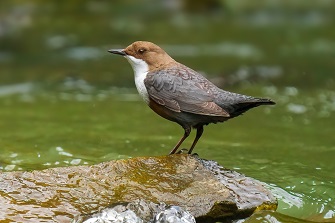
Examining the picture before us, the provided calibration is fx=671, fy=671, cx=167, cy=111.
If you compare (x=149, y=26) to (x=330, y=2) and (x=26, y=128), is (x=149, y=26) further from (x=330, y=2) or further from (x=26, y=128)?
(x=26, y=128)

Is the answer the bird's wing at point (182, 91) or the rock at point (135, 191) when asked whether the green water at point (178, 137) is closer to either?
the rock at point (135, 191)

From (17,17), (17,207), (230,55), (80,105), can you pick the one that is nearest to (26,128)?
(80,105)

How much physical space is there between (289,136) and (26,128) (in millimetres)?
3064

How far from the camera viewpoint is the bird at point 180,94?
16.4 ft

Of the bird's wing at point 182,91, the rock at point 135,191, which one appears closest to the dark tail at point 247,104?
the bird's wing at point 182,91

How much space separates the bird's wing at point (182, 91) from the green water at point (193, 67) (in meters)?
0.91

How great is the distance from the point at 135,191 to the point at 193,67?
9.54m

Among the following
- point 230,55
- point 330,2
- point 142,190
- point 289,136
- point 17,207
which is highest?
point 330,2

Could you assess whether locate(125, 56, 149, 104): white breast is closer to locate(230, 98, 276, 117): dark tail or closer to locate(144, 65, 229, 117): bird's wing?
locate(144, 65, 229, 117): bird's wing

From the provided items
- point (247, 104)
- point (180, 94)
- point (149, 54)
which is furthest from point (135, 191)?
point (149, 54)

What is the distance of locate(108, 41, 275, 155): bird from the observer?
196 inches

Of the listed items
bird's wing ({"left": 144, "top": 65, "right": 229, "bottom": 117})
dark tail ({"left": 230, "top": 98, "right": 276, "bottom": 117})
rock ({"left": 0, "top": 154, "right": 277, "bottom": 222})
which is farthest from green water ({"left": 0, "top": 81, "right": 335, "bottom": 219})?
bird's wing ({"left": 144, "top": 65, "right": 229, "bottom": 117})

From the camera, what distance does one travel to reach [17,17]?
1984 centimetres

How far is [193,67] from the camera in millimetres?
13930
